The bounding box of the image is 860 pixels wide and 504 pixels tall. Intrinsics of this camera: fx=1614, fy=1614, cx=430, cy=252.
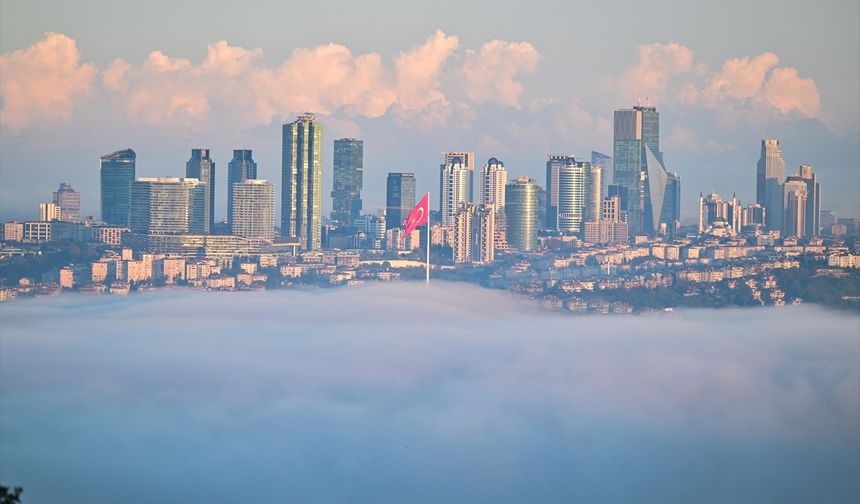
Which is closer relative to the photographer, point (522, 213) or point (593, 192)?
point (522, 213)

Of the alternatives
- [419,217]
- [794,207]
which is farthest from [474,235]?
[794,207]

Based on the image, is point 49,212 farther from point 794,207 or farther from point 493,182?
point 794,207

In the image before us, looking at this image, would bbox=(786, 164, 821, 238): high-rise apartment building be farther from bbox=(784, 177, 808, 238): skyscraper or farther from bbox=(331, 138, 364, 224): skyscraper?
bbox=(331, 138, 364, 224): skyscraper

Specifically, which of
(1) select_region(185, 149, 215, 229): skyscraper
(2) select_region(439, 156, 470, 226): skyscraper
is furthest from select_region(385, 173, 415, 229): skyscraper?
(1) select_region(185, 149, 215, 229): skyscraper

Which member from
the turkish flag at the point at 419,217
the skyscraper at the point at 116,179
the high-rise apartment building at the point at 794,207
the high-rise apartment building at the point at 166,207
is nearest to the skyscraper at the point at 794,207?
the high-rise apartment building at the point at 794,207

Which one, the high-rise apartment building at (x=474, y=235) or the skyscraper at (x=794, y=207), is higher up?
the skyscraper at (x=794, y=207)

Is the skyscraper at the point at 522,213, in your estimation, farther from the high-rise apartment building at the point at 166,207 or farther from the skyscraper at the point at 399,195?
the high-rise apartment building at the point at 166,207

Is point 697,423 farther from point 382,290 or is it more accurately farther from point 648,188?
point 648,188
